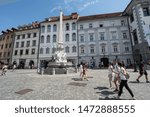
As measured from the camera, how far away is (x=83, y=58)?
32.2m

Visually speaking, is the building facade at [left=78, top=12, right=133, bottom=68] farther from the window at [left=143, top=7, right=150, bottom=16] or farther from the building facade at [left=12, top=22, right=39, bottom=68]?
the building facade at [left=12, top=22, right=39, bottom=68]

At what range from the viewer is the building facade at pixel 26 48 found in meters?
36.8

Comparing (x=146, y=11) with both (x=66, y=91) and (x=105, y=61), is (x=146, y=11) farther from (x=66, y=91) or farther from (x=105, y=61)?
(x=66, y=91)

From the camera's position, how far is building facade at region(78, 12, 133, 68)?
30.3m

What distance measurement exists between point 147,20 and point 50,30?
27053mm

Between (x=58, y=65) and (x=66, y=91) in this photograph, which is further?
(x=58, y=65)

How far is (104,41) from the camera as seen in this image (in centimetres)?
3159

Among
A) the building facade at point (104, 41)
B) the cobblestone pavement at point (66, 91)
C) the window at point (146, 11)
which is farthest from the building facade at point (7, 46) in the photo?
the window at point (146, 11)

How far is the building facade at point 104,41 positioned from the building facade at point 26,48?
1557 cm

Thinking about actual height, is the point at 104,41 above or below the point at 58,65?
above

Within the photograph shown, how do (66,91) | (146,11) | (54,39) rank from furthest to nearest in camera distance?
(54,39) < (146,11) < (66,91)

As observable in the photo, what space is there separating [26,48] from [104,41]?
26.5 meters

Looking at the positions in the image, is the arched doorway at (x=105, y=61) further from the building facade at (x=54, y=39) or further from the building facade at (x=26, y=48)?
the building facade at (x=26, y=48)

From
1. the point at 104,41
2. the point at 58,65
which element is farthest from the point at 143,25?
the point at 58,65
